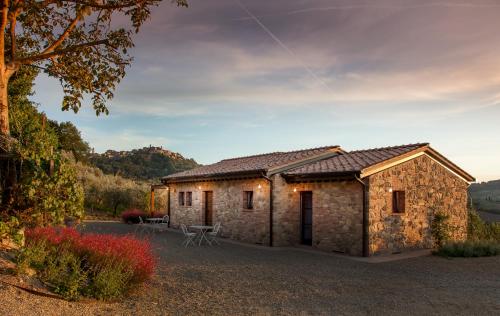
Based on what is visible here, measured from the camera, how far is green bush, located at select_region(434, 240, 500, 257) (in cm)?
1188

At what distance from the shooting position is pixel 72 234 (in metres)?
7.90

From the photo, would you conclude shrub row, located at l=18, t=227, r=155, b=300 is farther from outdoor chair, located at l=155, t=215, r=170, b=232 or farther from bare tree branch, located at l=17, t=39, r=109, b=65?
outdoor chair, located at l=155, t=215, r=170, b=232

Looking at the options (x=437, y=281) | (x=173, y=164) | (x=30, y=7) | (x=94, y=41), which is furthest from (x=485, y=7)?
(x=173, y=164)

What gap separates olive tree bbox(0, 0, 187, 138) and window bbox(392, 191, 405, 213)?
9.00 m

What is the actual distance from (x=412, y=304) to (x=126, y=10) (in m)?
8.17

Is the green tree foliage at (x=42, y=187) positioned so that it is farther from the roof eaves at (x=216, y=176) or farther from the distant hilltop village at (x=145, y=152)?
the distant hilltop village at (x=145, y=152)

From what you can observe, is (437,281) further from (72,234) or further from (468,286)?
(72,234)

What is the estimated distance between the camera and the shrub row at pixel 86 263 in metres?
6.03

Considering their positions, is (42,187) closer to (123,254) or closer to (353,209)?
(123,254)

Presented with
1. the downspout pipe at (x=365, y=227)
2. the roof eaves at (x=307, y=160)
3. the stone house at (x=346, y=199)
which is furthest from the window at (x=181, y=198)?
the downspout pipe at (x=365, y=227)

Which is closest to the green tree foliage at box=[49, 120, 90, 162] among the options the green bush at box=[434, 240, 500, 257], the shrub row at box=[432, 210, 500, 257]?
the shrub row at box=[432, 210, 500, 257]

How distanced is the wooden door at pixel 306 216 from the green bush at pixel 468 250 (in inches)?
164

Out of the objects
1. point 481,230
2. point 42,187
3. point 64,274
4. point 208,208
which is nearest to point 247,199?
point 208,208

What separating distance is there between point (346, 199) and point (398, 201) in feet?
6.56
